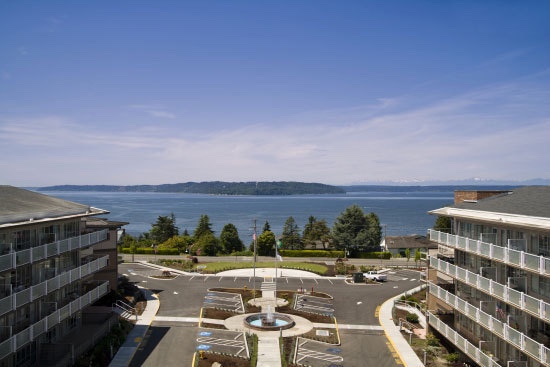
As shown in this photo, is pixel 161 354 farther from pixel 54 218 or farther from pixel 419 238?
pixel 419 238

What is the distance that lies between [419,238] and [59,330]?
73.8 m

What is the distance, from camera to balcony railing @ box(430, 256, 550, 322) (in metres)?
23.7

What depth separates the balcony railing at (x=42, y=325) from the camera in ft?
84.5

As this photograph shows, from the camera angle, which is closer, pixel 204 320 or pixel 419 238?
pixel 204 320

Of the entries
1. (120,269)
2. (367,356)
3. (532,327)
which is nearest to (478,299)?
(532,327)

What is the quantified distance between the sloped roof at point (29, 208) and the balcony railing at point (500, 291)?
27.5m

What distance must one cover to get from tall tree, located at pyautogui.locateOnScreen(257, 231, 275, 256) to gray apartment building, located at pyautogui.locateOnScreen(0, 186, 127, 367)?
150 ft

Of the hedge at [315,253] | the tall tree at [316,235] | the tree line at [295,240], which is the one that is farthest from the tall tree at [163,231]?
the hedge at [315,253]

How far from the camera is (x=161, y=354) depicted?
34000 mm

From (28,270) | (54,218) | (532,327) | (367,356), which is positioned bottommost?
(367,356)

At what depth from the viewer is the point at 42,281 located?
31.4 metres

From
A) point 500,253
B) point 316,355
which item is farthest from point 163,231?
point 500,253

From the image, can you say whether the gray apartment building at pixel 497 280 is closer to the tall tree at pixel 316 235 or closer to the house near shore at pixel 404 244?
the house near shore at pixel 404 244

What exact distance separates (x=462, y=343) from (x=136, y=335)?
81.0ft
